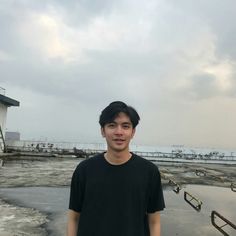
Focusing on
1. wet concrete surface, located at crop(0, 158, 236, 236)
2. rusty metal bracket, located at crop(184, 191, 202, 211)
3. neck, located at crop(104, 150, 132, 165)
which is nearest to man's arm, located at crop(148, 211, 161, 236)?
neck, located at crop(104, 150, 132, 165)

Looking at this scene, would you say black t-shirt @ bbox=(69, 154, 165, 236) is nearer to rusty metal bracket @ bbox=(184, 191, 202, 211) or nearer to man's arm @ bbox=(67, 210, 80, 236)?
man's arm @ bbox=(67, 210, 80, 236)

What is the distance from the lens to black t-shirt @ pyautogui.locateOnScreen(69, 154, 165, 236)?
2.81 metres

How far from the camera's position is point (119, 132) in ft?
9.66

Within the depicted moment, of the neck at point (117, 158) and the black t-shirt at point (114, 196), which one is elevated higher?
the neck at point (117, 158)

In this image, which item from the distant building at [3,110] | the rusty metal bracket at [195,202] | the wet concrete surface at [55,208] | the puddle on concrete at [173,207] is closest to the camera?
the wet concrete surface at [55,208]

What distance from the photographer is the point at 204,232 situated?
10.0 metres

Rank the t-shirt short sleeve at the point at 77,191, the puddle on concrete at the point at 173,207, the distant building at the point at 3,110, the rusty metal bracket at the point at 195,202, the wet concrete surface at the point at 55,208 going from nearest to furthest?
the t-shirt short sleeve at the point at 77,191, the wet concrete surface at the point at 55,208, the puddle on concrete at the point at 173,207, the rusty metal bracket at the point at 195,202, the distant building at the point at 3,110

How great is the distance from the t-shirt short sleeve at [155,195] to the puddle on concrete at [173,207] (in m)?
6.77

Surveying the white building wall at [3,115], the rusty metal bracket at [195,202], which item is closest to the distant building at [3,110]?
the white building wall at [3,115]

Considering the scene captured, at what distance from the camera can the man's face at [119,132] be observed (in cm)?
295

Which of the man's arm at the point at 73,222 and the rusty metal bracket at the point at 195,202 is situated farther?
the rusty metal bracket at the point at 195,202

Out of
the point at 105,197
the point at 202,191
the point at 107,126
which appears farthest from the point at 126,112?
the point at 202,191

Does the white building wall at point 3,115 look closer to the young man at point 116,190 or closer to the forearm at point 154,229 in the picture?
the young man at point 116,190

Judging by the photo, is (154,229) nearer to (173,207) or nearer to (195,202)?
(173,207)
